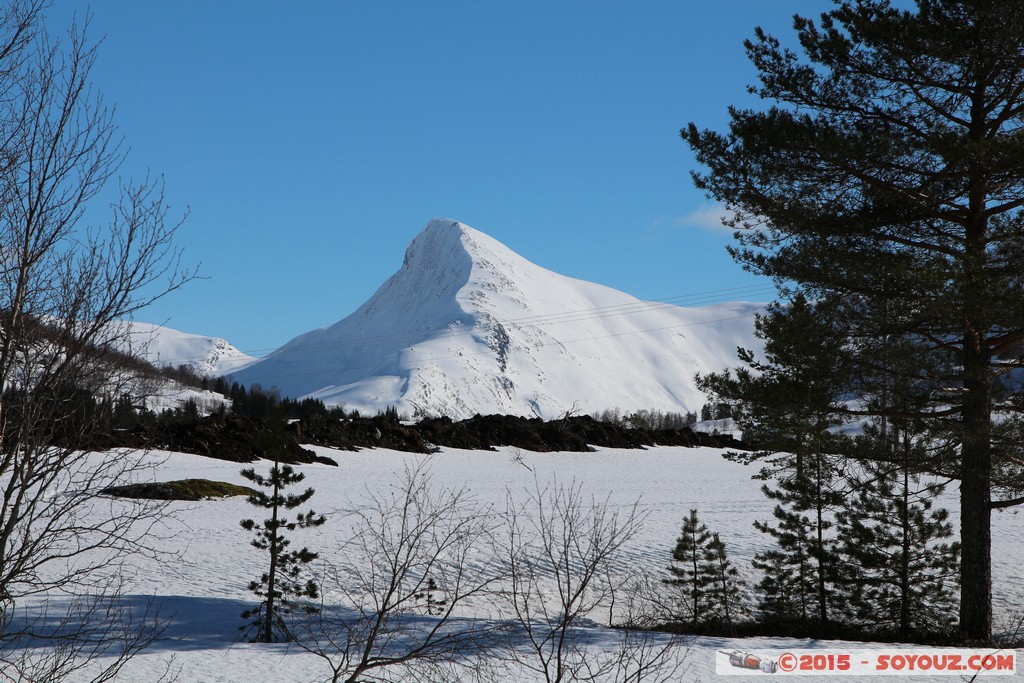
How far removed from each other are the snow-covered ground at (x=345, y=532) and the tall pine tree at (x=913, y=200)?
11.2 ft

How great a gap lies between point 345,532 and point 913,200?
1155 cm

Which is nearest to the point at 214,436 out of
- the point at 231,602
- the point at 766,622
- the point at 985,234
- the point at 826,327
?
the point at 231,602

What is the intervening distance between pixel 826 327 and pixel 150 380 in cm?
844

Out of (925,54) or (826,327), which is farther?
(826,327)

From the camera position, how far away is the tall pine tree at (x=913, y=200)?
33.0ft

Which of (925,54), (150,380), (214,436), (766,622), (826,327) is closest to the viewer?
(150,380)

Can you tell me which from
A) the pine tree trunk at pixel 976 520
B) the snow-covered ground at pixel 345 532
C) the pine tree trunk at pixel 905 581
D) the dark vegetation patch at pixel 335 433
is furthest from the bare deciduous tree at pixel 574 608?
the pine tree trunk at pixel 976 520

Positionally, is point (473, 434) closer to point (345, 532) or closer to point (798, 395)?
point (345, 532)

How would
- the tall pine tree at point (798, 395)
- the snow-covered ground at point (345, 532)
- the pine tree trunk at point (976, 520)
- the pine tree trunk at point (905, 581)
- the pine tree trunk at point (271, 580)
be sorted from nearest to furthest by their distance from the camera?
the snow-covered ground at point (345, 532), the pine tree trunk at point (271, 580), the pine tree trunk at point (976, 520), the tall pine tree at point (798, 395), the pine tree trunk at point (905, 581)

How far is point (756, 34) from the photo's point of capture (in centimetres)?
1141

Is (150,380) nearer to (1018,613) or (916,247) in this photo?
(916,247)

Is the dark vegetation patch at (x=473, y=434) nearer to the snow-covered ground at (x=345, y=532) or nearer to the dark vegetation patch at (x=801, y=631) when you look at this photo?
the snow-covered ground at (x=345, y=532)

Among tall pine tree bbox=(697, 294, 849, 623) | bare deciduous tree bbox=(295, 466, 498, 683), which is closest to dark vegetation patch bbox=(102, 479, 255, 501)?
bare deciduous tree bbox=(295, 466, 498, 683)

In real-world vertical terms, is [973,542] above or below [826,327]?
below
